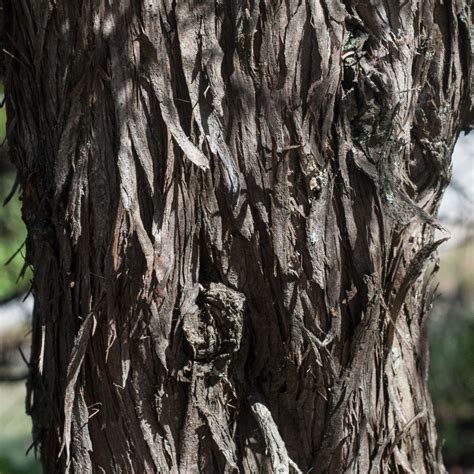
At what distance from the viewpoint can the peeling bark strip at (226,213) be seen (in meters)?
1.64

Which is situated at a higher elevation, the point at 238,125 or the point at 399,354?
the point at 238,125

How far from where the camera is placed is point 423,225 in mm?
1880

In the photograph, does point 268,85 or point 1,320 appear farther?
point 1,320

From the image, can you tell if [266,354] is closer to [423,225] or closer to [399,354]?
[399,354]

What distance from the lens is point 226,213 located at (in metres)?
1.69

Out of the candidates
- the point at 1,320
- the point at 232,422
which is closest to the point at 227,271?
the point at 232,422

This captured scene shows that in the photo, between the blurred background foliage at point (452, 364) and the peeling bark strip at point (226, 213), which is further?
the blurred background foliage at point (452, 364)

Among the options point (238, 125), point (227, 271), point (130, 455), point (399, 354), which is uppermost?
point (238, 125)

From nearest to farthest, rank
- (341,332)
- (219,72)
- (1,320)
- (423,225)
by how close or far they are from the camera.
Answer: (219,72)
(341,332)
(423,225)
(1,320)

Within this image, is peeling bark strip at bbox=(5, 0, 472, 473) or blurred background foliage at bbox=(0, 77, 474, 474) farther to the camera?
blurred background foliage at bbox=(0, 77, 474, 474)

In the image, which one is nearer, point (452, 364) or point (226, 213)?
point (226, 213)

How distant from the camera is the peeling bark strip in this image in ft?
5.39

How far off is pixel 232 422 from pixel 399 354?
0.45 metres

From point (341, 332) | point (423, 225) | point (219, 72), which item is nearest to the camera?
point (219, 72)
